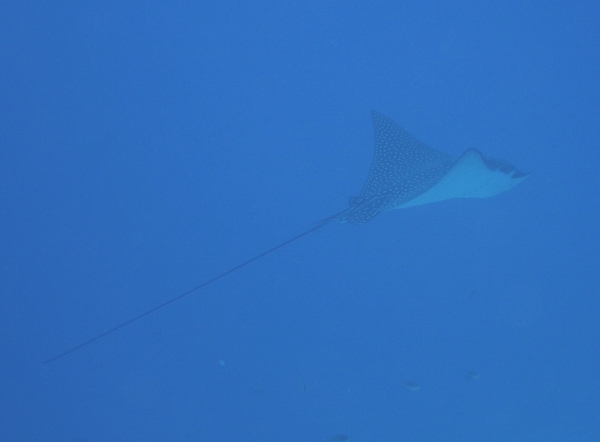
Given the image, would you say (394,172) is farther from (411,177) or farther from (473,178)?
(473,178)

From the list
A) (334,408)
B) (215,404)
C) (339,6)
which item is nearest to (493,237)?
(334,408)

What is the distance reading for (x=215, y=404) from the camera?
7949 mm

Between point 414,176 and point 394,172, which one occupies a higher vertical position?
point 394,172

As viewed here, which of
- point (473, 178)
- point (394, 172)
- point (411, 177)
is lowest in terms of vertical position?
point (473, 178)

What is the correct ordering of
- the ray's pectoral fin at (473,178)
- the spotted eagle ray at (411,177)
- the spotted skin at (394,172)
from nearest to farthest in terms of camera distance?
the ray's pectoral fin at (473,178)
the spotted eagle ray at (411,177)
the spotted skin at (394,172)

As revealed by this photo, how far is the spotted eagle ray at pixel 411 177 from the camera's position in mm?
4055

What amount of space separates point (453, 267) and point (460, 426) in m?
3.51

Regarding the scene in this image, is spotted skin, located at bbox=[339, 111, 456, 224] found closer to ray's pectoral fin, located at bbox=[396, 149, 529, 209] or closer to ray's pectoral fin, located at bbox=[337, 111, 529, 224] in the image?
ray's pectoral fin, located at bbox=[337, 111, 529, 224]

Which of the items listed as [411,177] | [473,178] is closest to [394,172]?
[411,177]

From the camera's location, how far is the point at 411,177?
14.4 feet

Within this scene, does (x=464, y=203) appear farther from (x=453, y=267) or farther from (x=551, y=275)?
(x=551, y=275)

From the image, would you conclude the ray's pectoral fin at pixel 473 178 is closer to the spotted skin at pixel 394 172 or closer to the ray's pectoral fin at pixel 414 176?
the ray's pectoral fin at pixel 414 176

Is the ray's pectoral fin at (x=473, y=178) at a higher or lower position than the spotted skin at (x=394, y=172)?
lower

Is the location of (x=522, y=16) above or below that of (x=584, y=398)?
above
